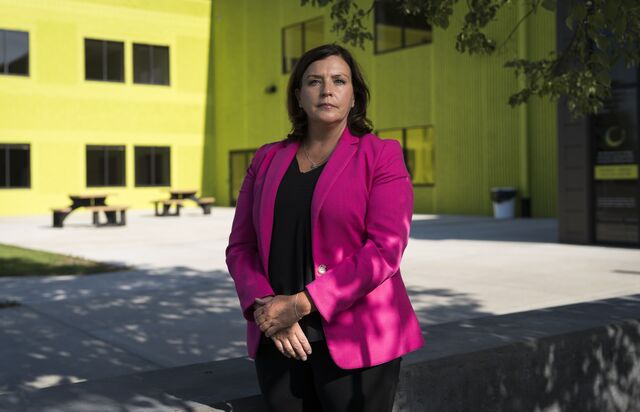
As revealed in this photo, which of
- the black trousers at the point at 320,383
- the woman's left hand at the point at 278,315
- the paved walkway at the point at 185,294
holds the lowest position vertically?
the paved walkway at the point at 185,294

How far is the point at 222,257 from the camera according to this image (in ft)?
40.1

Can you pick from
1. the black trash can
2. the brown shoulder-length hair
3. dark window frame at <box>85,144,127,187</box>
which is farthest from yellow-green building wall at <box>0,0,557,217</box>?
the brown shoulder-length hair

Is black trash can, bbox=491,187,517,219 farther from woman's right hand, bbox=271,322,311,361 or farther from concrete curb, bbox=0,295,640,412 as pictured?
woman's right hand, bbox=271,322,311,361

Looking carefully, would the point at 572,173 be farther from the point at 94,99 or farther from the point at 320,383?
the point at 94,99

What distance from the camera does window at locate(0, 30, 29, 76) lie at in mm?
27703

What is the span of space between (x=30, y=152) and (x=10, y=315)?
22720mm

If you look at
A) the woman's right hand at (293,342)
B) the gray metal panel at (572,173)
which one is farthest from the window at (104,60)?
A: the woman's right hand at (293,342)

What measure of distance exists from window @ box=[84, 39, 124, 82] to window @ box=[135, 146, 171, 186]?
3087mm

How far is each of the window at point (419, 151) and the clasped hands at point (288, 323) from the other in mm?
21773

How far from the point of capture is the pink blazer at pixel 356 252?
229 cm

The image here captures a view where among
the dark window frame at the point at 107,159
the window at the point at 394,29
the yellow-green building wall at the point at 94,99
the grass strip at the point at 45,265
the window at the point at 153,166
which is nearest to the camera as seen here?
the grass strip at the point at 45,265

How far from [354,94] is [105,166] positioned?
2861cm

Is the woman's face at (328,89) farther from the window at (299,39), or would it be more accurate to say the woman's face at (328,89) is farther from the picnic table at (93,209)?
the window at (299,39)

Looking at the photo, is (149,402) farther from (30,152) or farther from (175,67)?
(175,67)
